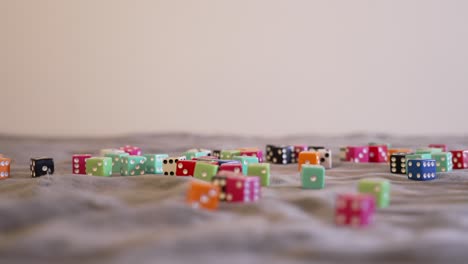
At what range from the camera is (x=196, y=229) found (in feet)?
2.62

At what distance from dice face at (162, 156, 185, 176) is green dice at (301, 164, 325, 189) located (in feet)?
1.27

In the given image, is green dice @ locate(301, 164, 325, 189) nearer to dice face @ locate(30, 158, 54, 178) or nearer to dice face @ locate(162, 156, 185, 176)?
dice face @ locate(162, 156, 185, 176)

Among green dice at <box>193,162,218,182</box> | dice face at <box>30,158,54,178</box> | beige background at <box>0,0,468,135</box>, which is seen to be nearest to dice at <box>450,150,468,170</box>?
green dice at <box>193,162,218,182</box>

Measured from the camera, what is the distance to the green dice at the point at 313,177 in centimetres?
125

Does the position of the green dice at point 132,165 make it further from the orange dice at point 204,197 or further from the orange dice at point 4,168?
the orange dice at point 204,197

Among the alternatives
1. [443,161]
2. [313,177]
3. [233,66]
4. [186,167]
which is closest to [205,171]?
[186,167]

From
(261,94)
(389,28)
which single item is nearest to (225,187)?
(261,94)

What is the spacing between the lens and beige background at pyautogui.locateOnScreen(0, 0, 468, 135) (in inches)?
126

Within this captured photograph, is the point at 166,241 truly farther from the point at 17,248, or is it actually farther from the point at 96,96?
the point at 96,96

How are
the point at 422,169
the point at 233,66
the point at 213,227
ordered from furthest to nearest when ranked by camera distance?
the point at 233,66 < the point at 422,169 < the point at 213,227

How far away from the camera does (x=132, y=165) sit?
1.52m

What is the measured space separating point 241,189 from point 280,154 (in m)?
0.87

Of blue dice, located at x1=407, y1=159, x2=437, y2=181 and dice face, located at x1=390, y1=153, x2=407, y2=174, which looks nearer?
blue dice, located at x1=407, y1=159, x2=437, y2=181

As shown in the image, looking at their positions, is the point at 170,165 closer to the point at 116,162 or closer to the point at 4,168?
the point at 116,162
